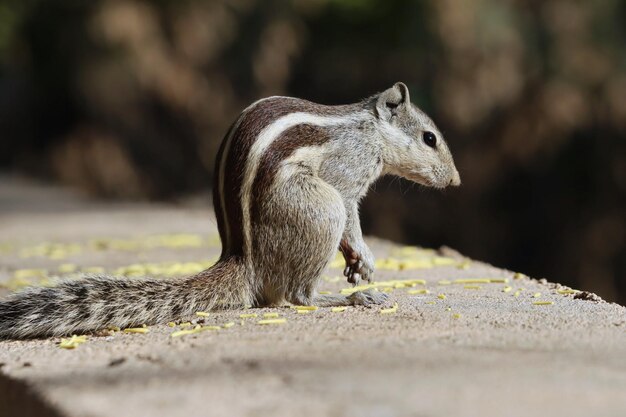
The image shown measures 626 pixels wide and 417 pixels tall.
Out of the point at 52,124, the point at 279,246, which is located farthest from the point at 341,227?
the point at 52,124

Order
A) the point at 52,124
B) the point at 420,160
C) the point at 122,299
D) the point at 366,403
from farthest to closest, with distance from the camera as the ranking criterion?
the point at 52,124
the point at 420,160
the point at 122,299
the point at 366,403

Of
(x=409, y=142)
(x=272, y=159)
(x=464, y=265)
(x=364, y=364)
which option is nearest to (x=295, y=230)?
(x=272, y=159)

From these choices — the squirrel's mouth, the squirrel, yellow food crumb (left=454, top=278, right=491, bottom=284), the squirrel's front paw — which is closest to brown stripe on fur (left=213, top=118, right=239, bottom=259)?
the squirrel

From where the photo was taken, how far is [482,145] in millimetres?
14883

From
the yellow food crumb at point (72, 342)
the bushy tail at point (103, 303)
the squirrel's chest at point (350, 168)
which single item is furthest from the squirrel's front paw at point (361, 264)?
the yellow food crumb at point (72, 342)

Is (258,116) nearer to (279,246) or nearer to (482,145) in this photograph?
(279,246)

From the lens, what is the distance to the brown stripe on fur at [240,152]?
464cm

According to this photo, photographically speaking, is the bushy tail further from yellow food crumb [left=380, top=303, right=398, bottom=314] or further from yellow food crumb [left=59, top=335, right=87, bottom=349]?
yellow food crumb [left=380, top=303, right=398, bottom=314]

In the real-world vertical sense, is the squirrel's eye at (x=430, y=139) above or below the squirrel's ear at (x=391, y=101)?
below

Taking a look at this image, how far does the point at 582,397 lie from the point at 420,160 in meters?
2.59

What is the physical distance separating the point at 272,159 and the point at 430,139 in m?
1.16

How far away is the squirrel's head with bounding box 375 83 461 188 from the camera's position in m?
5.28

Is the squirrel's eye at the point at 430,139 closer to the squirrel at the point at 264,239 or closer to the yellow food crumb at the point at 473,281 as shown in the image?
the squirrel at the point at 264,239

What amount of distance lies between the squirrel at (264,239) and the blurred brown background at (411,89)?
944cm
